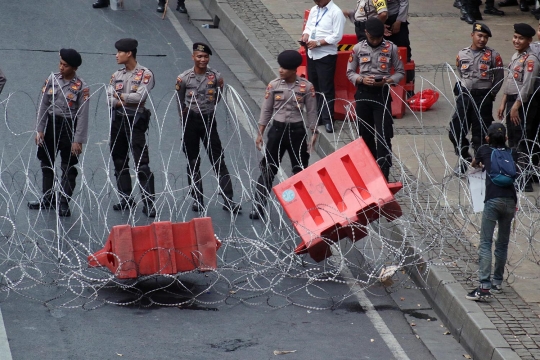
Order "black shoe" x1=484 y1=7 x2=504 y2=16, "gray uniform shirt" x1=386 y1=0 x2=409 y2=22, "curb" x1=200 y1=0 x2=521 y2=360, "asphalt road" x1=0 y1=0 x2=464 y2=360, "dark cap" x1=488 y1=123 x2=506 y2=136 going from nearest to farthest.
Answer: "curb" x1=200 y1=0 x2=521 y2=360
"asphalt road" x1=0 y1=0 x2=464 y2=360
"dark cap" x1=488 y1=123 x2=506 y2=136
"gray uniform shirt" x1=386 y1=0 x2=409 y2=22
"black shoe" x1=484 y1=7 x2=504 y2=16

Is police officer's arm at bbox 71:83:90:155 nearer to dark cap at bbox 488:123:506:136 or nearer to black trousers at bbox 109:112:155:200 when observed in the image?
black trousers at bbox 109:112:155:200

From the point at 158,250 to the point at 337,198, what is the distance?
1.71 metres

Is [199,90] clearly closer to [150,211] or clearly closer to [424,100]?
[150,211]

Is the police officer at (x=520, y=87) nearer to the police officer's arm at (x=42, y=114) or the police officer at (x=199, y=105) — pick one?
the police officer at (x=199, y=105)

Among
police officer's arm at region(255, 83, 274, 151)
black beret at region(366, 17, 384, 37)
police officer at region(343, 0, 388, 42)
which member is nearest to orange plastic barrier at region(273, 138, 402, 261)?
police officer's arm at region(255, 83, 274, 151)

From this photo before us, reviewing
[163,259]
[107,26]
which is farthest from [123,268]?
[107,26]

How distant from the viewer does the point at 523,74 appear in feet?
35.4

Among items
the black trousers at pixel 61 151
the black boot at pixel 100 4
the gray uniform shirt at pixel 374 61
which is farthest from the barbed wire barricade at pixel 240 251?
the black boot at pixel 100 4

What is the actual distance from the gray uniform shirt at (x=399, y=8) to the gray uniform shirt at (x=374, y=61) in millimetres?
2518

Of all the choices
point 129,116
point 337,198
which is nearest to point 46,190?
point 129,116

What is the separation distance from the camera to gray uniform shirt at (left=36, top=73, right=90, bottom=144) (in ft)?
33.4

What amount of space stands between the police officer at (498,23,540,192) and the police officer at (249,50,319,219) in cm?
211

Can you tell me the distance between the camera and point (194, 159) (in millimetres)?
10742

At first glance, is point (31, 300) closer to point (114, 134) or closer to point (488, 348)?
point (114, 134)
